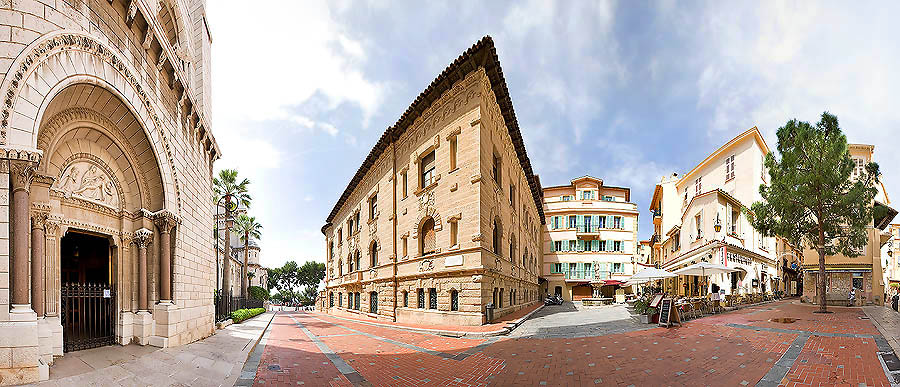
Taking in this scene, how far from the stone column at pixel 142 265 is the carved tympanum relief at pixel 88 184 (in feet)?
2.87

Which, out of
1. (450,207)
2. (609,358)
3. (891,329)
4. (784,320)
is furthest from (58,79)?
(784,320)

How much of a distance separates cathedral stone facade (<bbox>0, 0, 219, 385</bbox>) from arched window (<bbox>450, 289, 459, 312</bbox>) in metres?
9.18

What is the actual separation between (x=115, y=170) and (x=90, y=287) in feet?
8.89

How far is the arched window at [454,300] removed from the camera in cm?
1812

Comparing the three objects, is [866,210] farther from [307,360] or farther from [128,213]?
[128,213]

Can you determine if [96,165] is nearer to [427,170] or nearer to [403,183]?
[427,170]

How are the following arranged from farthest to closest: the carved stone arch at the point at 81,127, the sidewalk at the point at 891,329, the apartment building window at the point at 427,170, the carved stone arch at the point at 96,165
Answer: the apartment building window at the point at 427,170
the sidewalk at the point at 891,329
the carved stone arch at the point at 96,165
the carved stone arch at the point at 81,127

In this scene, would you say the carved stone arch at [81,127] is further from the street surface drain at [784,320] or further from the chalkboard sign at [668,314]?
the street surface drain at [784,320]

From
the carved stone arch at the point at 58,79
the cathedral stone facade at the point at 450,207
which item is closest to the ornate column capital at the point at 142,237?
the carved stone arch at the point at 58,79

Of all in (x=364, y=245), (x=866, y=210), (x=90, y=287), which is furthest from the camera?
(x=364, y=245)

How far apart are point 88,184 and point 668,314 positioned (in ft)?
59.0

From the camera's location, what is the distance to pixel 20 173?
607 centimetres

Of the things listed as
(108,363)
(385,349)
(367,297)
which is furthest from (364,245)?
(108,363)

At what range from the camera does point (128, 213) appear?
1019 cm
